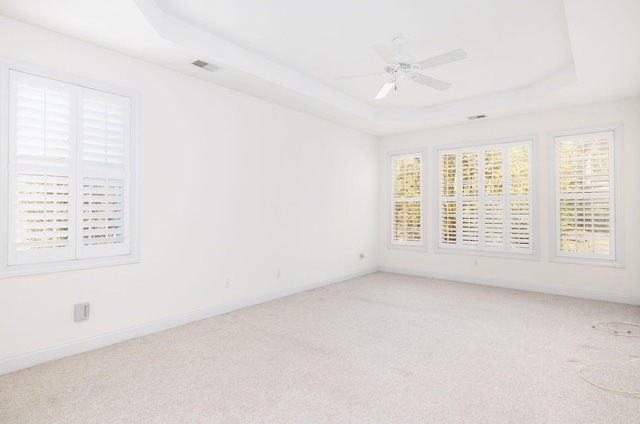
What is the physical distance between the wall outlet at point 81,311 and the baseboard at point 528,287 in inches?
195

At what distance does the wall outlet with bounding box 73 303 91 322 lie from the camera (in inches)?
116

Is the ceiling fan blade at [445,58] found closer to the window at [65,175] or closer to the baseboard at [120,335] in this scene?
the window at [65,175]

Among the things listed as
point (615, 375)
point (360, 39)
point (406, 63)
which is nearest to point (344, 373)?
point (615, 375)

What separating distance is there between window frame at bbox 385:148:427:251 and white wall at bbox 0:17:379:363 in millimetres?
1260

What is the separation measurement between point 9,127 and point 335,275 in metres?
4.41

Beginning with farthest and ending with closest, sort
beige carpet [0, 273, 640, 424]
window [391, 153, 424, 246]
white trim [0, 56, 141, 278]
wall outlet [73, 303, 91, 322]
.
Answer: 1. window [391, 153, 424, 246]
2. wall outlet [73, 303, 91, 322]
3. white trim [0, 56, 141, 278]
4. beige carpet [0, 273, 640, 424]

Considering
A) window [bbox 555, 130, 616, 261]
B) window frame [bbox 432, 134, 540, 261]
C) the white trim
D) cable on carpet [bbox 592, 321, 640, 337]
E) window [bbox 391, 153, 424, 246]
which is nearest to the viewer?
the white trim

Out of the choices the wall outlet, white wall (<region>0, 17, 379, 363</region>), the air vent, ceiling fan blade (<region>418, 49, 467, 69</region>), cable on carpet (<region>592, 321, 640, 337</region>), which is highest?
the air vent

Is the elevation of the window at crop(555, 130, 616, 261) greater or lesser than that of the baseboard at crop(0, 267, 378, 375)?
greater

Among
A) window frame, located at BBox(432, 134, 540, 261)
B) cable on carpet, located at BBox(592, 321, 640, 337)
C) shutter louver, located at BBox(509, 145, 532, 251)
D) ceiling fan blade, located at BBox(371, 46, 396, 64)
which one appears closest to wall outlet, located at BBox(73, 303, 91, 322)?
ceiling fan blade, located at BBox(371, 46, 396, 64)

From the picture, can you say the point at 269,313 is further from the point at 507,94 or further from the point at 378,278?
the point at 507,94

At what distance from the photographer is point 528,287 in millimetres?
5215

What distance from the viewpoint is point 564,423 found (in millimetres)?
1974

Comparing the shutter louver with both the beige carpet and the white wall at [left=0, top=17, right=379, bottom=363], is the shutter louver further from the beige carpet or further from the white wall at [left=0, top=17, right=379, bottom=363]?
the white wall at [left=0, top=17, right=379, bottom=363]
